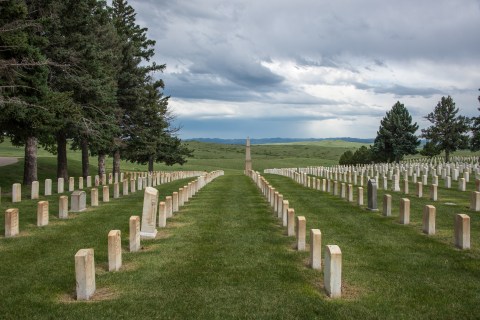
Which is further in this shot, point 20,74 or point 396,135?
point 396,135

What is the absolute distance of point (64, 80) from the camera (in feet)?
81.7

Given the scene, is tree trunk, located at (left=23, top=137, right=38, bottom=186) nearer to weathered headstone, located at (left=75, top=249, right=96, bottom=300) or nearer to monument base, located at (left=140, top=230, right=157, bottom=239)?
monument base, located at (left=140, top=230, right=157, bottom=239)

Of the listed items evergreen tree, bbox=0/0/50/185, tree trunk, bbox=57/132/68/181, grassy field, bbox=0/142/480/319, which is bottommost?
grassy field, bbox=0/142/480/319

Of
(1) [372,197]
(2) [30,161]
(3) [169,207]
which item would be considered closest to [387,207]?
(1) [372,197]

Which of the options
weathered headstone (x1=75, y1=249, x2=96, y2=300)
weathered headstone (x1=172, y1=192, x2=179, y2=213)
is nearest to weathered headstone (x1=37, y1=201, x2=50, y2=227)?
weathered headstone (x1=172, y1=192, x2=179, y2=213)

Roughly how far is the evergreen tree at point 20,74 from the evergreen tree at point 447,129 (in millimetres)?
61729

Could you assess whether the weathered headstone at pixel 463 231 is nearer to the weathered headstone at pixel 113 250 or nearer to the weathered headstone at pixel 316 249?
the weathered headstone at pixel 316 249

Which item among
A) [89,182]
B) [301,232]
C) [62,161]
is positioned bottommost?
[89,182]

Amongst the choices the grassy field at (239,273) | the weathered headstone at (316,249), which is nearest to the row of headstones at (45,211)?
the grassy field at (239,273)

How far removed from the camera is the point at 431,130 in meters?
71.4

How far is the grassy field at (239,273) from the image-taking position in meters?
6.64

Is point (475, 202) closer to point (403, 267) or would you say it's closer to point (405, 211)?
point (405, 211)

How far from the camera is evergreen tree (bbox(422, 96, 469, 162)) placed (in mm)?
70062

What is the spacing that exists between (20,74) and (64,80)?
5952 mm
